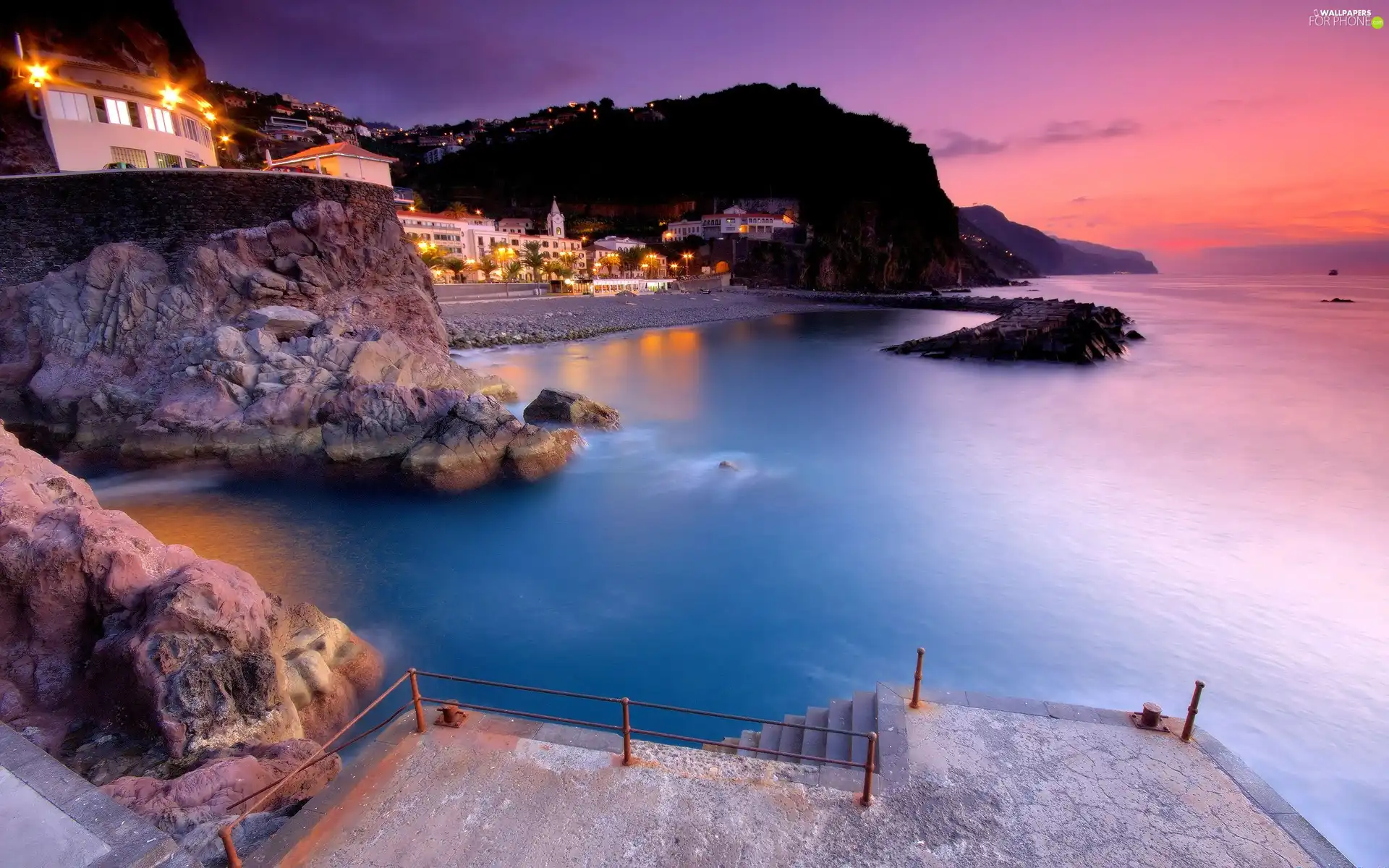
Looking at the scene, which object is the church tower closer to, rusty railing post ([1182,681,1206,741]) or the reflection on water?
the reflection on water

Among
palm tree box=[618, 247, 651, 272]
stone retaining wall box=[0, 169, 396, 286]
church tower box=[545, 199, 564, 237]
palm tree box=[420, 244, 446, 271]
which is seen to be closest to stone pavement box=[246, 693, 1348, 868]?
stone retaining wall box=[0, 169, 396, 286]

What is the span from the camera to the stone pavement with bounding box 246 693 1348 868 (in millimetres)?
3609

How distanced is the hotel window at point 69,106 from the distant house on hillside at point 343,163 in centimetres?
652

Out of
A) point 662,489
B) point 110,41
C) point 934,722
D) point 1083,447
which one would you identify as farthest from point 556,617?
point 110,41

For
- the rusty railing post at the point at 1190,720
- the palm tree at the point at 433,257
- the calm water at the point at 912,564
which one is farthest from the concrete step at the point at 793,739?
the palm tree at the point at 433,257

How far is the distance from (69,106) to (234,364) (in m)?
16.1

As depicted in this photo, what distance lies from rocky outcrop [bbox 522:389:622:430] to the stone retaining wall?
11.1m

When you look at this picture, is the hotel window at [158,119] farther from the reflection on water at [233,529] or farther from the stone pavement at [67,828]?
the stone pavement at [67,828]

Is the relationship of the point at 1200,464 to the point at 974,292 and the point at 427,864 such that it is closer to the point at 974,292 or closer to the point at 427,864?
the point at 427,864

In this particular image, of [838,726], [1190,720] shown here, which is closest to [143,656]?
[838,726]

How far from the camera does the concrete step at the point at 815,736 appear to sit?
5.25m

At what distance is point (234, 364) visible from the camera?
649 inches

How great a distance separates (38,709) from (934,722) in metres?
7.89

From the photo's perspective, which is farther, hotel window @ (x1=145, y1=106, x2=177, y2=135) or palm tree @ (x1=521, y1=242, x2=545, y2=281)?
palm tree @ (x1=521, y1=242, x2=545, y2=281)
